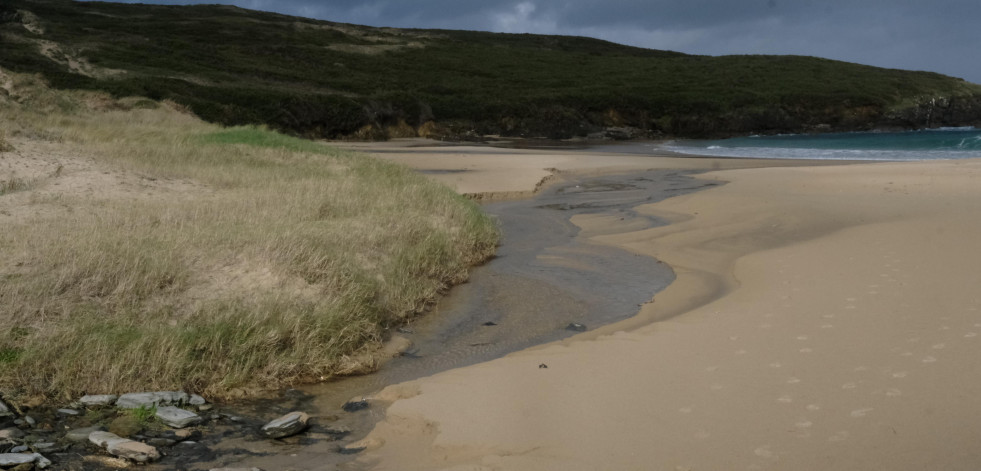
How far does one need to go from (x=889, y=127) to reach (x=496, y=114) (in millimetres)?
30747

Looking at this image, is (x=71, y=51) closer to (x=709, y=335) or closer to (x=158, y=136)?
(x=158, y=136)

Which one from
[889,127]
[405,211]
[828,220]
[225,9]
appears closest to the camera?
[405,211]

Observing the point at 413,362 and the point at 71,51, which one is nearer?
the point at 413,362

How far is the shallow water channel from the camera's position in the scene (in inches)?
219

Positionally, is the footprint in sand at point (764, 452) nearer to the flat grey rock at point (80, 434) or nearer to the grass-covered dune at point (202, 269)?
the grass-covered dune at point (202, 269)

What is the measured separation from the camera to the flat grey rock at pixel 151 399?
5328 mm

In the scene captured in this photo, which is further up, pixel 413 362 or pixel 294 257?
pixel 294 257

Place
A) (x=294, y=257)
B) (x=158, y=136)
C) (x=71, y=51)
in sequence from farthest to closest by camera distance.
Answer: (x=71, y=51)
(x=158, y=136)
(x=294, y=257)

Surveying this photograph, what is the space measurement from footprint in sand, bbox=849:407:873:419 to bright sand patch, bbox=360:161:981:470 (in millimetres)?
11

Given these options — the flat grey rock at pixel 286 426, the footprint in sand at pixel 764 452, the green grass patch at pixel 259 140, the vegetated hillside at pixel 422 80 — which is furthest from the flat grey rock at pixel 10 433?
the vegetated hillside at pixel 422 80

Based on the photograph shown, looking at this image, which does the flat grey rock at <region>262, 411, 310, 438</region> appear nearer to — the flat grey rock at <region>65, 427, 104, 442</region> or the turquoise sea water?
the flat grey rock at <region>65, 427, 104, 442</region>

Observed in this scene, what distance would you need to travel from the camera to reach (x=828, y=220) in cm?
1302

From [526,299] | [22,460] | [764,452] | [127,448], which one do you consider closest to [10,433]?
[22,460]

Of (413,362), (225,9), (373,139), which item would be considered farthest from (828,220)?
(225,9)
